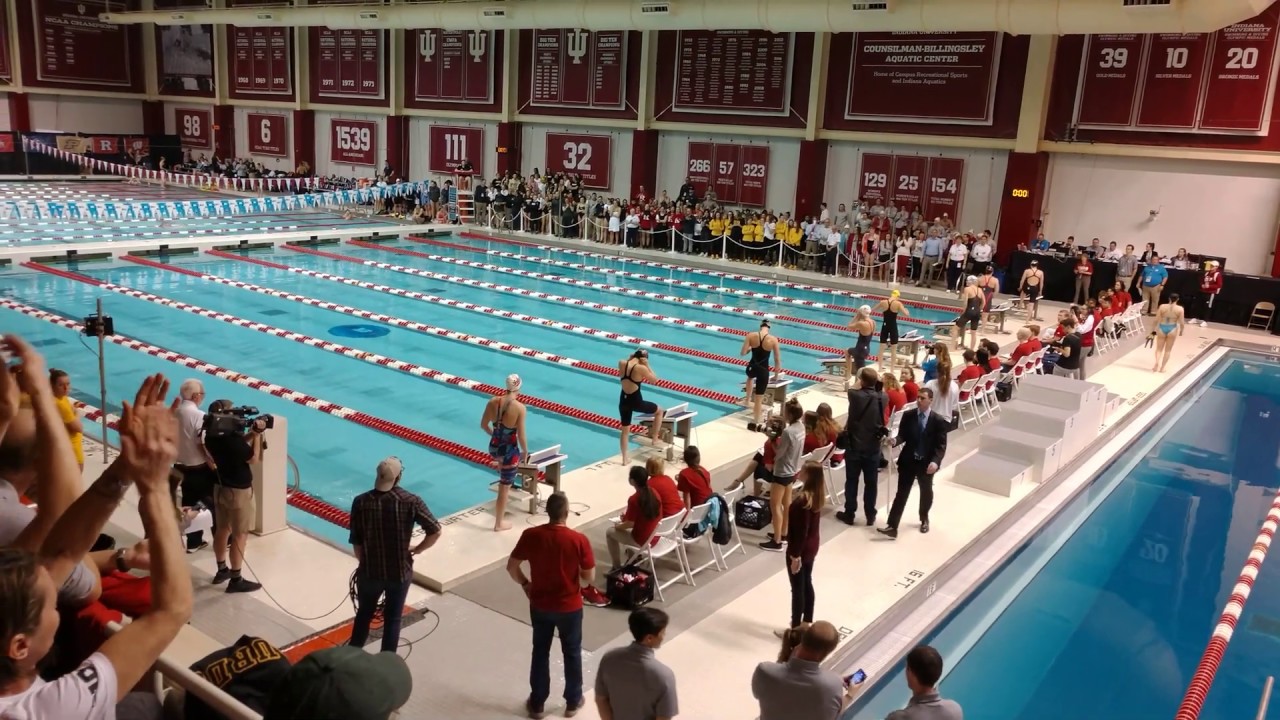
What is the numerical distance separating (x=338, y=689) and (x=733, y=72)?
83.0 feet

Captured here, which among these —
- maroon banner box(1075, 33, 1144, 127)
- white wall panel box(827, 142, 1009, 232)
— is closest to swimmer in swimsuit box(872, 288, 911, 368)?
white wall panel box(827, 142, 1009, 232)

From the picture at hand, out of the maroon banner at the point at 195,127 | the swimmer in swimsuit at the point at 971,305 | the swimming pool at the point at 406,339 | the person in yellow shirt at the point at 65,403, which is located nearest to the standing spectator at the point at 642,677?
the swimming pool at the point at 406,339

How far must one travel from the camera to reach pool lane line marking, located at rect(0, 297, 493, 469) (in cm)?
1000

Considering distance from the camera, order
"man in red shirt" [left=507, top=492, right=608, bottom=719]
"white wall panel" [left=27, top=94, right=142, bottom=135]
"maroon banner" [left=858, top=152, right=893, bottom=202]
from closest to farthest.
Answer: "man in red shirt" [left=507, top=492, right=608, bottom=719] → "maroon banner" [left=858, top=152, right=893, bottom=202] → "white wall panel" [left=27, top=94, right=142, bottom=135]

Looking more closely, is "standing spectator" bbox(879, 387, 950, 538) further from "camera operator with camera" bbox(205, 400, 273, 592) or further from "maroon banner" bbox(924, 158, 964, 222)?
"maroon banner" bbox(924, 158, 964, 222)

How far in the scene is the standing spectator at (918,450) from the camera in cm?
791

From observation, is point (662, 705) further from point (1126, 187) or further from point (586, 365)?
point (1126, 187)

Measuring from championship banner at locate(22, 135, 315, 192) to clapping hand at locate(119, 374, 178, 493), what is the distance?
32526 millimetres

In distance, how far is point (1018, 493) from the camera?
941 cm

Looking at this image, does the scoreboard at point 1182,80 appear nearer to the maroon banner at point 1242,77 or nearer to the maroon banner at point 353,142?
the maroon banner at point 1242,77

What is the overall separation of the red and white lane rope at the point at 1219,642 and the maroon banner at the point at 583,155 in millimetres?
22517

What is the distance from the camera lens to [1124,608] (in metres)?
7.66

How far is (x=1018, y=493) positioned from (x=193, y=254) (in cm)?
1937

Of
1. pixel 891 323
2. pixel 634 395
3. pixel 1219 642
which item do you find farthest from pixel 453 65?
pixel 1219 642
